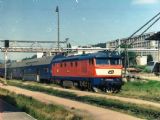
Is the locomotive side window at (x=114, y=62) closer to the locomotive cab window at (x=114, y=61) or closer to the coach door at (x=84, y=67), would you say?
the locomotive cab window at (x=114, y=61)

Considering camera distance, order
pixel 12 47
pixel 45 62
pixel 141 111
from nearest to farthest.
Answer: pixel 141 111
pixel 45 62
pixel 12 47

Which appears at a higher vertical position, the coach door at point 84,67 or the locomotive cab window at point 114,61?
the locomotive cab window at point 114,61

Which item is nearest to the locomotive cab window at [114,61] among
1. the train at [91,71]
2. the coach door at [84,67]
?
the train at [91,71]

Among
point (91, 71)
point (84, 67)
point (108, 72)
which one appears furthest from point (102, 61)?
point (84, 67)

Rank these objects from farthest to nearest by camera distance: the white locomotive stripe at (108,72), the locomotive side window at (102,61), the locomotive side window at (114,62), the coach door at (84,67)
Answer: the coach door at (84,67) → the locomotive side window at (114,62) → the locomotive side window at (102,61) → the white locomotive stripe at (108,72)

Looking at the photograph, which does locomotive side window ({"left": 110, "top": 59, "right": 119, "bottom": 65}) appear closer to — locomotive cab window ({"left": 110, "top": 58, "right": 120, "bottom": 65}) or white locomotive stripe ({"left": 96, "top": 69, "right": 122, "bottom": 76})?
locomotive cab window ({"left": 110, "top": 58, "right": 120, "bottom": 65})

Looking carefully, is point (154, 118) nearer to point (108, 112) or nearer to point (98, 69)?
point (108, 112)

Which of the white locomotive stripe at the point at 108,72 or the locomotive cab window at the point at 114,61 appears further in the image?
the locomotive cab window at the point at 114,61

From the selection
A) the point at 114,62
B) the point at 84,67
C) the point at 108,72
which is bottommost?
the point at 108,72

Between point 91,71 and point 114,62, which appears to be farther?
point 114,62

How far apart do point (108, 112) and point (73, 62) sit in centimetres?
2349

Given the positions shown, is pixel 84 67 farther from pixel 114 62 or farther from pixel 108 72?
pixel 114 62

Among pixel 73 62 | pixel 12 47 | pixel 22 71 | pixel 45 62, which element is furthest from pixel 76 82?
pixel 12 47

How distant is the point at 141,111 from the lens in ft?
70.9
